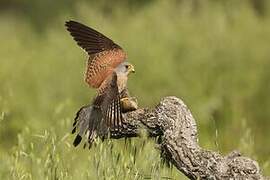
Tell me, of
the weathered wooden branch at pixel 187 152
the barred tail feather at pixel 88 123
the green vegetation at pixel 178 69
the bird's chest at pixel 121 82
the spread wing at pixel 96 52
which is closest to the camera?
the weathered wooden branch at pixel 187 152

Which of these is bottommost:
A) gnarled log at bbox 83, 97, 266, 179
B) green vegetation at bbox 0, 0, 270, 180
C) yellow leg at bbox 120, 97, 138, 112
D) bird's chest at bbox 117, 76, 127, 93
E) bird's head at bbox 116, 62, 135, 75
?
gnarled log at bbox 83, 97, 266, 179

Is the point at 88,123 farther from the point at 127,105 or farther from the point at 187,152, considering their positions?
the point at 187,152

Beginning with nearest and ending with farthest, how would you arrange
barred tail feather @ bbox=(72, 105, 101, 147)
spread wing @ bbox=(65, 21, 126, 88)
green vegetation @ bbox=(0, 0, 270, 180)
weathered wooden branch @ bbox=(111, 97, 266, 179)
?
weathered wooden branch @ bbox=(111, 97, 266, 179), barred tail feather @ bbox=(72, 105, 101, 147), spread wing @ bbox=(65, 21, 126, 88), green vegetation @ bbox=(0, 0, 270, 180)

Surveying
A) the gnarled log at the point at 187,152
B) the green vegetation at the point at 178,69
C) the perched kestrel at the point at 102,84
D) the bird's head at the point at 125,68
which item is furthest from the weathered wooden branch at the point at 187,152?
the green vegetation at the point at 178,69

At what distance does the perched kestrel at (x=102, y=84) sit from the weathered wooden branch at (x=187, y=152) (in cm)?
13

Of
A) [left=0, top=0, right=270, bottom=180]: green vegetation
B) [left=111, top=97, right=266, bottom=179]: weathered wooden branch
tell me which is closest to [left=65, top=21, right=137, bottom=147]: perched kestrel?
[left=111, top=97, right=266, bottom=179]: weathered wooden branch

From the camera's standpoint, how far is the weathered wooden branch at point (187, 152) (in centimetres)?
378

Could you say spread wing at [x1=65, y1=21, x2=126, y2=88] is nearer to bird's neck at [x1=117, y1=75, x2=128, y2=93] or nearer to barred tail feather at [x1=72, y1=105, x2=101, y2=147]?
bird's neck at [x1=117, y1=75, x2=128, y2=93]

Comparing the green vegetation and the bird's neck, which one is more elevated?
the green vegetation

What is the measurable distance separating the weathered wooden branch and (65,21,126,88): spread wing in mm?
335

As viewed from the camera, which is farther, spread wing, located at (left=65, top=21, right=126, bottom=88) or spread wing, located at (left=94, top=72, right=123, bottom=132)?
spread wing, located at (left=65, top=21, right=126, bottom=88)

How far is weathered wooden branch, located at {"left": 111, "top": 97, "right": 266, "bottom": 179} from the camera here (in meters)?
3.78

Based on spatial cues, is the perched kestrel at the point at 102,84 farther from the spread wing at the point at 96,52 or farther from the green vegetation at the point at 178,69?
the green vegetation at the point at 178,69

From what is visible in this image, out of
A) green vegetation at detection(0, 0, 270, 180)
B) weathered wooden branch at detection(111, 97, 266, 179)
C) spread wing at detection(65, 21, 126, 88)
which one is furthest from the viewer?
green vegetation at detection(0, 0, 270, 180)
